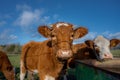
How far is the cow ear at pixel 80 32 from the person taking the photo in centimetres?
698

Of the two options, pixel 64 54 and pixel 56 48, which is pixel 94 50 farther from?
pixel 64 54

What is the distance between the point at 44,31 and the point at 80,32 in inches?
38.9

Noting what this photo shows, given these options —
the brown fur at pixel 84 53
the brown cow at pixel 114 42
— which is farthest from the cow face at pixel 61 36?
the brown cow at pixel 114 42

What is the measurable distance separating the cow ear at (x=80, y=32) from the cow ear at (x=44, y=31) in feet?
2.36

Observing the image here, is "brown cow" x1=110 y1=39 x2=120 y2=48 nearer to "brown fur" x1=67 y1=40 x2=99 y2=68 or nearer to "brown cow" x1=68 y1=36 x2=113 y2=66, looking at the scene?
"brown cow" x1=68 y1=36 x2=113 y2=66

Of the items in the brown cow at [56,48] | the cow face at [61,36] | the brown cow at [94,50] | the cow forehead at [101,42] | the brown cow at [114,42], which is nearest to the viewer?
the cow face at [61,36]

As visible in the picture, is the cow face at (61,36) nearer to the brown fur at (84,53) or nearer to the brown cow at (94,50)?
the brown cow at (94,50)

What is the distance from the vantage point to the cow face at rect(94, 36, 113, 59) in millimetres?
7531

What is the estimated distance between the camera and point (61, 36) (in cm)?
621

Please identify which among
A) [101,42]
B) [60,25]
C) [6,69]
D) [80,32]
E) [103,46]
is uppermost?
[60,25]

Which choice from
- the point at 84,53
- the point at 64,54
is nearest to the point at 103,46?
the point at 84,53

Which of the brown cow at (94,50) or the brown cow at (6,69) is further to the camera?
the brown cow at (6,69)

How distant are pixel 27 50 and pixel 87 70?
4298mm

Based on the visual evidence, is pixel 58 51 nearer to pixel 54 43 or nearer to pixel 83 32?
pixel 54 43
